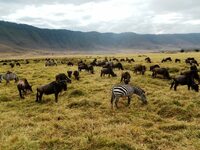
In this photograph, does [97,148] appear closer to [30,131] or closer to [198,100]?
[30,131]

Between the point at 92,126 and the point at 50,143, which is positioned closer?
the point at 50,143

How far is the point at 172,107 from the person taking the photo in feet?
57.2

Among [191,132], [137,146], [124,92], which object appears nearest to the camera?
[137,146]

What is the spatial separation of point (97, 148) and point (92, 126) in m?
2.71

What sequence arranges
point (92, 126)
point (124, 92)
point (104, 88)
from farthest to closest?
point (104, 88) < point (124, 92) < point (92, 126)

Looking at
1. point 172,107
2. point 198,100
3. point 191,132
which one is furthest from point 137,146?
point 198,100

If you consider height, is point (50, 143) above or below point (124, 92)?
below

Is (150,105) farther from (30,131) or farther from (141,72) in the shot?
(141,72)

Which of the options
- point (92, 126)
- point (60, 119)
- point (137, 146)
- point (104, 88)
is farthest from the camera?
point (104, 88)

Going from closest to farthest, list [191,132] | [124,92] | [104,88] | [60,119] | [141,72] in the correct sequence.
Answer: [191,132] → [60,119] → [124,92] → [104,88] → [141,72]

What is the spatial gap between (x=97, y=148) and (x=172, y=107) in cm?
686

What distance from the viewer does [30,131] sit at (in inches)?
557

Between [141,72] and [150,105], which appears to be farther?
[141,72]

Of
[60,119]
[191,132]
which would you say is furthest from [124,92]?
[191,132]
